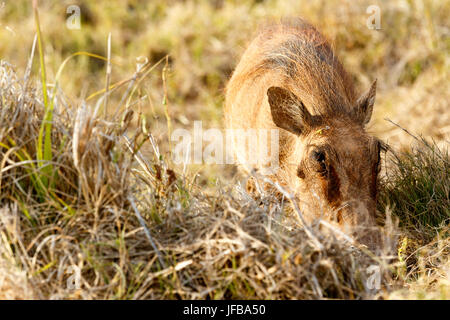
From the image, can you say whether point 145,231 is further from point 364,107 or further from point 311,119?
point 364,107

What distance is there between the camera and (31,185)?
267 cm

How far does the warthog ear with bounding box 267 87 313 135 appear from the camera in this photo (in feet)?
11.9

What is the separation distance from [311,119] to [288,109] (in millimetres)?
158

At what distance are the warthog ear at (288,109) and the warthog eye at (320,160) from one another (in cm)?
32

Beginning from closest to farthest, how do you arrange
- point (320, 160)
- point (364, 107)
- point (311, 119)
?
point (320, 160) → point (311, 119) → point (364, 107)

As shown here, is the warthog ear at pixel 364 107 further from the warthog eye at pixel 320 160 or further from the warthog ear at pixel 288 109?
the warthog eye at pixel 320 160

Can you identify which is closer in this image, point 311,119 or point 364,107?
point 311,119

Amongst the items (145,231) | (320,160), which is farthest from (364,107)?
(145,231)

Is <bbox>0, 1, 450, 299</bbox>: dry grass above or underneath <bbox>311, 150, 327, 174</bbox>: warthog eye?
underneath

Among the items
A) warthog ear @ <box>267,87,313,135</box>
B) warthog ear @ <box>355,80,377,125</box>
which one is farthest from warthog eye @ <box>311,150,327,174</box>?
warthog ear @ <box>355,80,377,125</box>

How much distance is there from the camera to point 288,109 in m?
3.69

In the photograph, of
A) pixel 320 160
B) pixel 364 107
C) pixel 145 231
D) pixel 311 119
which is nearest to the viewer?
pixel 145 231

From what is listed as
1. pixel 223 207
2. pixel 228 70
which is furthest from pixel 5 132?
pixel 228 70

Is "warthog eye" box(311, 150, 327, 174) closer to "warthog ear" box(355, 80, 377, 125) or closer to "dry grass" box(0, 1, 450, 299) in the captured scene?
"dry grass" box(0, 1, 450, 299)
